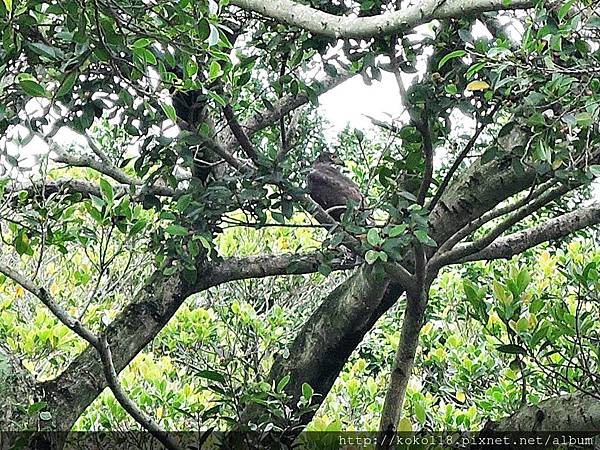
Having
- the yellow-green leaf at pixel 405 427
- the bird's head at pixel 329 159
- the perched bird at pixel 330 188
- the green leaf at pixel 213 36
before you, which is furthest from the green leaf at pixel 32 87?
the bird's head at pixel 329 159

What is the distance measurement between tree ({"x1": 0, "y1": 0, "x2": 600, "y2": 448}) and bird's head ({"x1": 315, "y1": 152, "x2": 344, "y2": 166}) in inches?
31.6

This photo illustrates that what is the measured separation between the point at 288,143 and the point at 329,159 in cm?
132

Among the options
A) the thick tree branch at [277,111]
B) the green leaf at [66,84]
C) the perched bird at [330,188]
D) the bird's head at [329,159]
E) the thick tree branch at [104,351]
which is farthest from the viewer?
the bird's head at [329,159]

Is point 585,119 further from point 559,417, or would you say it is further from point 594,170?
point 559,417

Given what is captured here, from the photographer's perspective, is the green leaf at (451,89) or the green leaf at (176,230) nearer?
the green leaf at (451,89)

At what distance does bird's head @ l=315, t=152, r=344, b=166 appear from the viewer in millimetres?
3299

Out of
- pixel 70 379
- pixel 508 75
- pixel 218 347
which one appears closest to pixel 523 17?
pixel 508 75

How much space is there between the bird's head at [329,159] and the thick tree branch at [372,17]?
162 centimetres

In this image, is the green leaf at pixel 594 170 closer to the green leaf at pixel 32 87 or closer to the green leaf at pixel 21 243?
the green leaf at pixel 32 87

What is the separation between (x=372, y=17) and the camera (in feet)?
5.23

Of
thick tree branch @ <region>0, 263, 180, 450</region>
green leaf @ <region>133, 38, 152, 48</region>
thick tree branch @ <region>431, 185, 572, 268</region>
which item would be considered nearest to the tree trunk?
thick tree branch @ <region>431, 185, 572, 268</region>

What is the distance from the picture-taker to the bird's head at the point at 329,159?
10.8 ft

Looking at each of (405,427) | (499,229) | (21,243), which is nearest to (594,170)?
(499,229)

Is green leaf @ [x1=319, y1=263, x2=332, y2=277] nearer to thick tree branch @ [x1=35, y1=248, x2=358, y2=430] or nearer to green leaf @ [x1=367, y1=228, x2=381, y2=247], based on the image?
thick tree branch @ [x1=35, y1=248, x2=358, y2=430]
